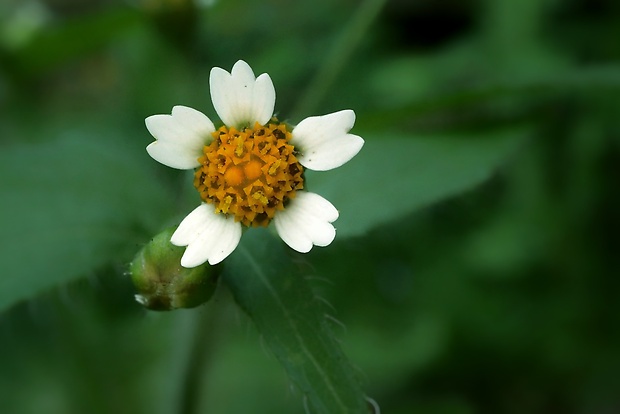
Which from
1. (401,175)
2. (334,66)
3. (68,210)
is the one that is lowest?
(401,175)

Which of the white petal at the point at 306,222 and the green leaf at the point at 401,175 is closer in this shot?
the white petal at the point at 306,222

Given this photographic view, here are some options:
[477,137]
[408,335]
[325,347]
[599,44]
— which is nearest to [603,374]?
[408,335]

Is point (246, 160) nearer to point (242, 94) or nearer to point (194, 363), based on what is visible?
point (242, 94)

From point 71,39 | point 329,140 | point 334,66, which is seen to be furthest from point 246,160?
point 71,39

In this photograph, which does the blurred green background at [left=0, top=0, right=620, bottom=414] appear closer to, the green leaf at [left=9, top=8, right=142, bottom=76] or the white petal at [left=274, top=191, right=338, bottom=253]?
the green leaf at [left=9, top=8, right=142, bottom=76]

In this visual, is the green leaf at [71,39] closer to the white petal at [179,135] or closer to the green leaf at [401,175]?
the green leaf at [401,175]

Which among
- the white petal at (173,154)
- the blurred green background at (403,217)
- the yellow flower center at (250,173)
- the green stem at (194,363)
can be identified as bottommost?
the yellow flower center at (250,173)

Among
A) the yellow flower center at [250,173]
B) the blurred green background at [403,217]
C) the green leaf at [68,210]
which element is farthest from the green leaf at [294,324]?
the blurred green background at [403,217]

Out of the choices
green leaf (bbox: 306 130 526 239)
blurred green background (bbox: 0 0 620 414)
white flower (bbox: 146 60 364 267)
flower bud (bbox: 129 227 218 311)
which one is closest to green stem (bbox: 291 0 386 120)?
blurred green background (bbox: 0 0 620 414)
